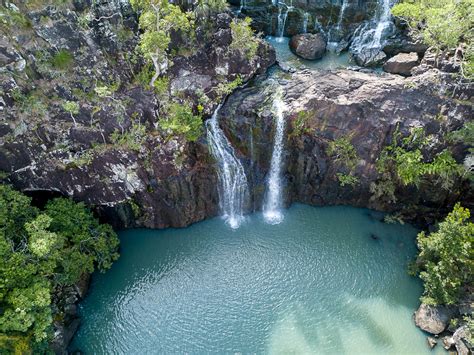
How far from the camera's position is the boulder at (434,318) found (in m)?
19.0

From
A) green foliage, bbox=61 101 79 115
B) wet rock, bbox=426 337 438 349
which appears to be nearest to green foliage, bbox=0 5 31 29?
green foliage, bbox=61 101 79 115

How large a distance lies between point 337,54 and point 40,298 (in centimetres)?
2554

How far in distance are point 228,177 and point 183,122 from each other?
505cm

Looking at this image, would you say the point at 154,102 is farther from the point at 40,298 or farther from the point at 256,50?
the point at 40,298

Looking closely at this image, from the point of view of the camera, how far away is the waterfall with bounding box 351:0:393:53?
1048 inches

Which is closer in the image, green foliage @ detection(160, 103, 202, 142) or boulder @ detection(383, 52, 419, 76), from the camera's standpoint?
green foliage @ detection(160, 103, 202, 142)

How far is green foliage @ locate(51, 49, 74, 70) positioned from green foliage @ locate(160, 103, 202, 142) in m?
6.15

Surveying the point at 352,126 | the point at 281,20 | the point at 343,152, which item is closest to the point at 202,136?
the point at 343,152

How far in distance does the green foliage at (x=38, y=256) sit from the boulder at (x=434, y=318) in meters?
18.4

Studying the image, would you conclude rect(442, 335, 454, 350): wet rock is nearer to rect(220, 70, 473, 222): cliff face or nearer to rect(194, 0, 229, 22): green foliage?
rect(220, 70, 473, 222): cliff face

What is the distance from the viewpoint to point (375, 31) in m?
27.0

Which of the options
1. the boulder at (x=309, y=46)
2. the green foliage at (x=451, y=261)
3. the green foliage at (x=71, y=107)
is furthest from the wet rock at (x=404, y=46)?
the green foliage at (x=71, y=107)

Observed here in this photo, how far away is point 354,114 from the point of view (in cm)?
2205

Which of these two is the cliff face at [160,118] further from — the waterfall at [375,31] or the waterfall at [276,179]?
the waterfall at [375,31]
